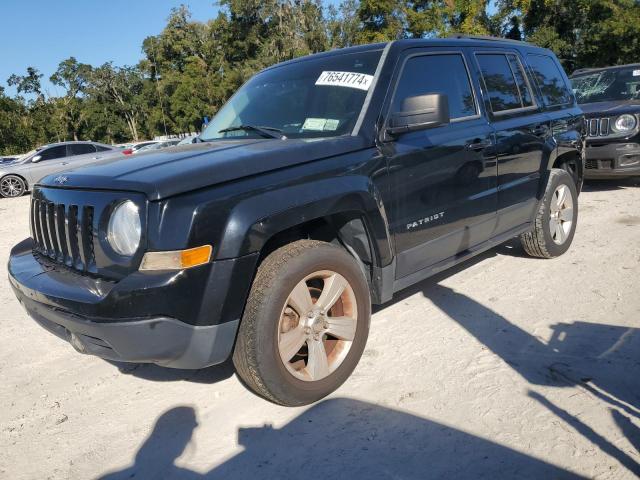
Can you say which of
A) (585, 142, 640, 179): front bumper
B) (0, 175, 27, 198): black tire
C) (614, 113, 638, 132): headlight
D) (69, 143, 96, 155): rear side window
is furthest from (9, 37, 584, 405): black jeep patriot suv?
(69, 143, 96, 155): rear side window

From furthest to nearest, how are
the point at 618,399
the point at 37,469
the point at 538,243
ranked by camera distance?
1. the point at 538,243
2. the point at 618,399
3. the point at 37,469

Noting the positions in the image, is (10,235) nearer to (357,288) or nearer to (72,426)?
(72,426)

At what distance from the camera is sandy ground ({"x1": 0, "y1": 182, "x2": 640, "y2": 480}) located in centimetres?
235

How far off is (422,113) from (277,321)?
1471 mm

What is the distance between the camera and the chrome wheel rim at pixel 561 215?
193 inches

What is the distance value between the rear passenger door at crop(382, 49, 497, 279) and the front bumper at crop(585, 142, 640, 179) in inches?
172

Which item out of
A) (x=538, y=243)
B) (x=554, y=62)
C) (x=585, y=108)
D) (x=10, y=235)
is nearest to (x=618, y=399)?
(x=538, y=243)

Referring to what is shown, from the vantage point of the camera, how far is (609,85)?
8.53 meters

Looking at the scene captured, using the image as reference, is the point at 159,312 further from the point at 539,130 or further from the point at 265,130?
the point at 539,130

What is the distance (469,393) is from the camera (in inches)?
111

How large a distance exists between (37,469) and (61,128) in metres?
58.4

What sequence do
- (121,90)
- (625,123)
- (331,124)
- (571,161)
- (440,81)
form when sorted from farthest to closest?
(121,90), (625,123), (571,161), (440,81), (331,124)

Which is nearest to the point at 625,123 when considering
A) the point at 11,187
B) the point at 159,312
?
the point at 159,312

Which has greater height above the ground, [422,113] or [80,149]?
[80,149]
